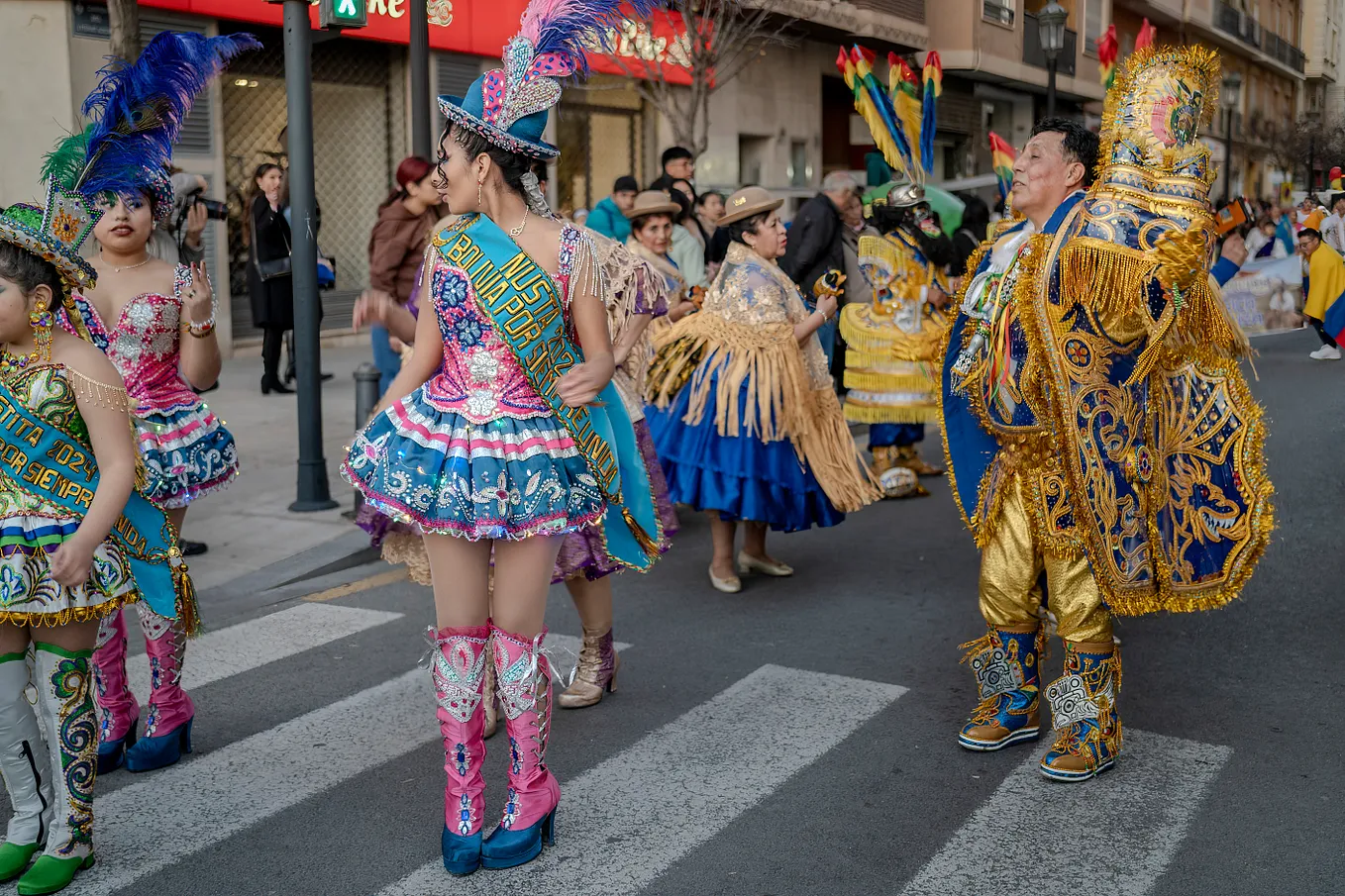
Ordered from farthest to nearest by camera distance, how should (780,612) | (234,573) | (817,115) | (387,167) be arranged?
(817,115)
(387,167)
(234,573)
(780,612)

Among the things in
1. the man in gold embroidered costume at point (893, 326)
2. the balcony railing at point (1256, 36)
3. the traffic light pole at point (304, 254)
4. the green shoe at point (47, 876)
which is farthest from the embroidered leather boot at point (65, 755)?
the balcony railing at point (1256, 36)

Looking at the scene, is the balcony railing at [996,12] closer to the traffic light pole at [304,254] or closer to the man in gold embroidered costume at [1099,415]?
the traffic light pole at [304,254]

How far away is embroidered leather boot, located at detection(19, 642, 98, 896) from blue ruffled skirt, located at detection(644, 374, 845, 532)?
3377 mm

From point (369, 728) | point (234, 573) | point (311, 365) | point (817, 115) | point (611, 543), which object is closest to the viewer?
point (611, 543)

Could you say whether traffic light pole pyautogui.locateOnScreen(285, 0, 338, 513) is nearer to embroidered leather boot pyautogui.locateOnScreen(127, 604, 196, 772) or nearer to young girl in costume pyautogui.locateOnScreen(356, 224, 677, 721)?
young girl in costume pyautogui.locateOnScreen(356, 224, 677, 721)

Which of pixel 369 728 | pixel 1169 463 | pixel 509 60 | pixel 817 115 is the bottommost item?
pixel 369 728

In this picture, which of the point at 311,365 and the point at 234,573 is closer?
the point at 234,573

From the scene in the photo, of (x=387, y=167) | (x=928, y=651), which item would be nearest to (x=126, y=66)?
(x=928, y=651)

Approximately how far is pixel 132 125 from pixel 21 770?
6.46 ft

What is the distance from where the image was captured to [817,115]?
83.8 ft

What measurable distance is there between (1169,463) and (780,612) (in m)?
2.35

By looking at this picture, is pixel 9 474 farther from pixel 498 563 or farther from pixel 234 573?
pixel 234 573

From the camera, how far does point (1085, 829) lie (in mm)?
3934

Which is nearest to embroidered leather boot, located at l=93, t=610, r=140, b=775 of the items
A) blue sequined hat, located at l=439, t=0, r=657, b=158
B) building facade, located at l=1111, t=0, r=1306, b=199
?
blue sequined hat, located at l=439, t=0, r=657, b=158
